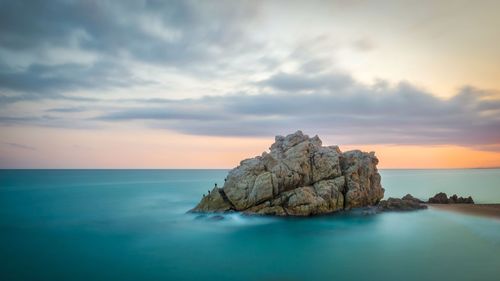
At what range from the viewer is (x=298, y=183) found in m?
45.5

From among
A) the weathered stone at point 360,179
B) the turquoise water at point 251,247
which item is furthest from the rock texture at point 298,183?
the turquoise water at point 251,247

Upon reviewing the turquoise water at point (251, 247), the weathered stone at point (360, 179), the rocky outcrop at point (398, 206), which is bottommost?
the turquoise water at point (251, 247)

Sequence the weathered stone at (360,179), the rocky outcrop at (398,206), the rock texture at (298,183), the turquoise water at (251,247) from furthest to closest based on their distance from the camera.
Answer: the rocky outcrop at (398,206), the weathered stone at (360,179), the rock texture at (298,183), the turquoise water at (251,247)

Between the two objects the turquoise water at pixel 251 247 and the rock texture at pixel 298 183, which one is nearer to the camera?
the turquoise water at pixel 251 247

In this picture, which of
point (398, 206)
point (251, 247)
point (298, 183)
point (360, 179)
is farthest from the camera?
point (398, 206)

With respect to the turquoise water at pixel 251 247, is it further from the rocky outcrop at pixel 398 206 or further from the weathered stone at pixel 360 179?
the weathered stone at pixel 360 179

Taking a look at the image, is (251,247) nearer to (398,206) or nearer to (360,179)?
(360,179)

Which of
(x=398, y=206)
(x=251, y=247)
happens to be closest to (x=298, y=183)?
(x=398, y=206)

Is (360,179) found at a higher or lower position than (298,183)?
higher

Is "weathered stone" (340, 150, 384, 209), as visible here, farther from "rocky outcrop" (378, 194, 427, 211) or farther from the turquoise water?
the turquoise water

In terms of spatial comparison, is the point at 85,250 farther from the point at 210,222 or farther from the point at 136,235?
the point at 210,222

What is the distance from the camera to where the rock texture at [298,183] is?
43.8 meters

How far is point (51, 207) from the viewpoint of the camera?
188 ft

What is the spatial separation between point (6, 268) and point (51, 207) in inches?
1496
